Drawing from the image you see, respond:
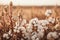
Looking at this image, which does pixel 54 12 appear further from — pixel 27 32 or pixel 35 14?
pixel 27 32

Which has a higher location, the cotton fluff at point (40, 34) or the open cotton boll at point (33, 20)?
the open cotton boll at point (33, 20)

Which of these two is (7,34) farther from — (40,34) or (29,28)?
(40,34)

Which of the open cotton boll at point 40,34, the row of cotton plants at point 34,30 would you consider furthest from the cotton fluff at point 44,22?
the open cotton boll at point 40,34

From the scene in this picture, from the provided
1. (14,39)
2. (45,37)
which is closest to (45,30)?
(45,37)

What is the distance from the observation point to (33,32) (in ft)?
6.52

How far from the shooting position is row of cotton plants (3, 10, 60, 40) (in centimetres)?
197

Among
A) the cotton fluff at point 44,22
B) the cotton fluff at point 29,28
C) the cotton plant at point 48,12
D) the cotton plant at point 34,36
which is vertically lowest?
the cotton plant at point 34,36

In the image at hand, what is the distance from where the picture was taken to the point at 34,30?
199cm

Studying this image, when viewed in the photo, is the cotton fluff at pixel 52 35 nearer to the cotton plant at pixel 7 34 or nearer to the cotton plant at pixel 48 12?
the cotton plant at pixel 48 12

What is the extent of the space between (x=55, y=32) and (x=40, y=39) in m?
0.19

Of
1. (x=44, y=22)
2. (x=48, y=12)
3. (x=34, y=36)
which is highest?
(x=48, y=12)

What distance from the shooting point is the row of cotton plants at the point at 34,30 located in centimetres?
197

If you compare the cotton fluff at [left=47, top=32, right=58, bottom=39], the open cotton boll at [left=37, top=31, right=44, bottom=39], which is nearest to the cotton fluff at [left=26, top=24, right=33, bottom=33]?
the open cotton boll at [left=37, top=31, right=44, bottom=39]

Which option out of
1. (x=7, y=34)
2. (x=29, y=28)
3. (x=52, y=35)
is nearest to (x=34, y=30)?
(x=29, y=28)
